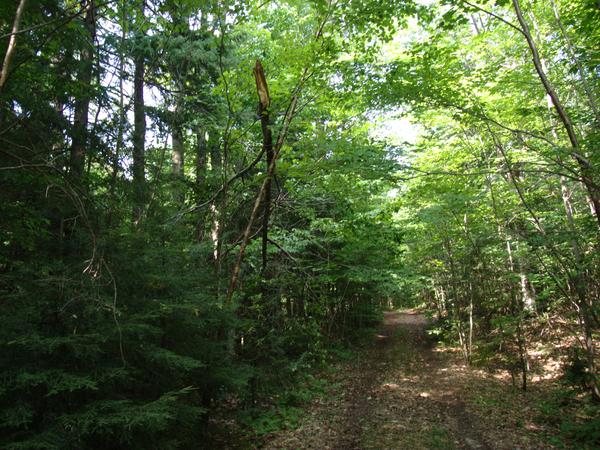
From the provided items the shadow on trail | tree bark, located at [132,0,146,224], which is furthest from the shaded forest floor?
tree bark, located at [132,0,146,224]

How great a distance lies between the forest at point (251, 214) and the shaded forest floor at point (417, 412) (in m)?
0.07

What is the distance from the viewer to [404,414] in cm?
770

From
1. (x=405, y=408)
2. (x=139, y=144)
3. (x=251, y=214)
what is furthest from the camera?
(x=405, y=408)

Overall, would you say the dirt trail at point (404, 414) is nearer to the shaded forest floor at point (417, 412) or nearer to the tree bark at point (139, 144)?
the shaded forest floor at point (417, 412)

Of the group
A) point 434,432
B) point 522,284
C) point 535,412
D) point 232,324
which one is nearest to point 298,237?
point 232,324

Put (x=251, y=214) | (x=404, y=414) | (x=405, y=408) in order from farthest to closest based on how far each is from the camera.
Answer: (x=405, y=408)
(x=404, y=414)
(x=251, y=214)

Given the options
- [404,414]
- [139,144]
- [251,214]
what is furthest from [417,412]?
[139,144]

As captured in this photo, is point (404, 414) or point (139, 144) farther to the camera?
point (404, 414)

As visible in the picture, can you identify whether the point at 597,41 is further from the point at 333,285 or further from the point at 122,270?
the point at 333,285

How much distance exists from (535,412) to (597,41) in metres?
7.17

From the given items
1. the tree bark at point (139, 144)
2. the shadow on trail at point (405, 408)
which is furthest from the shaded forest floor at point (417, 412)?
the tree bark at point (139, 144)

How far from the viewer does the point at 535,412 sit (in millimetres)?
7539

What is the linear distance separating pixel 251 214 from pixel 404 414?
215 inches

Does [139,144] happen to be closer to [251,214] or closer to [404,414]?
[251,214]
